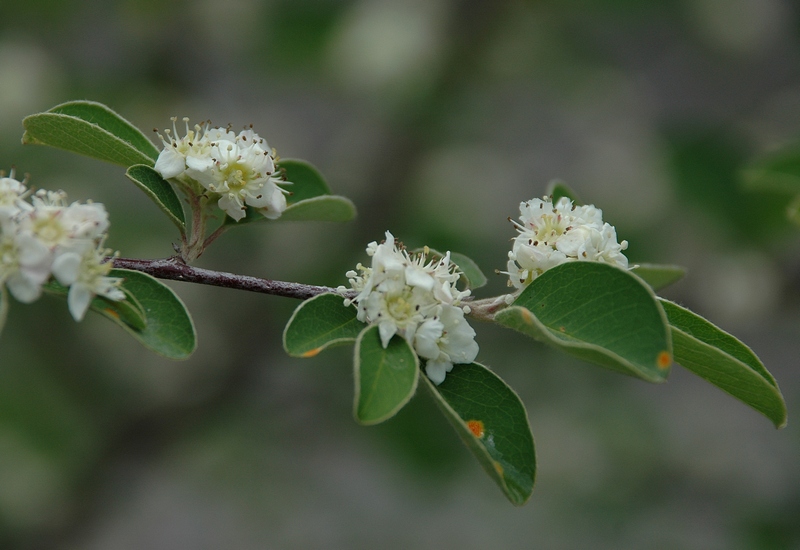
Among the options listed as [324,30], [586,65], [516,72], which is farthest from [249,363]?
[586,65]

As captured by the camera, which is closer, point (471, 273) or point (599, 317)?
point (599, 317)

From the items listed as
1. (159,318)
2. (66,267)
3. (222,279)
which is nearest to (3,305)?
(66,267)

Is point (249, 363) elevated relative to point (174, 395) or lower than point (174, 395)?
elevated

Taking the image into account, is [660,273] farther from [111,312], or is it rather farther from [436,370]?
[111,312]

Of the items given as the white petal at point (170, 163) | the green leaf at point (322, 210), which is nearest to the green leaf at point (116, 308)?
the white petal at point (170, 163)

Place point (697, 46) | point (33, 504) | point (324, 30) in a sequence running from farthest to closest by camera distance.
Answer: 1. point (697, 46)
2. point (324, 30)
3. point (33, 504)

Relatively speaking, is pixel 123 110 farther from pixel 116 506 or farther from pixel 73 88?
pixel 116 506

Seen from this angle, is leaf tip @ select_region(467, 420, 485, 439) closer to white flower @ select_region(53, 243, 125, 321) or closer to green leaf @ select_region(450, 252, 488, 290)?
green leaf @ select_region(450, 252, 488, 290)

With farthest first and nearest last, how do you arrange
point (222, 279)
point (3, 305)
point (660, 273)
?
point (660, 273), point (222, 279), point (3, 305)
